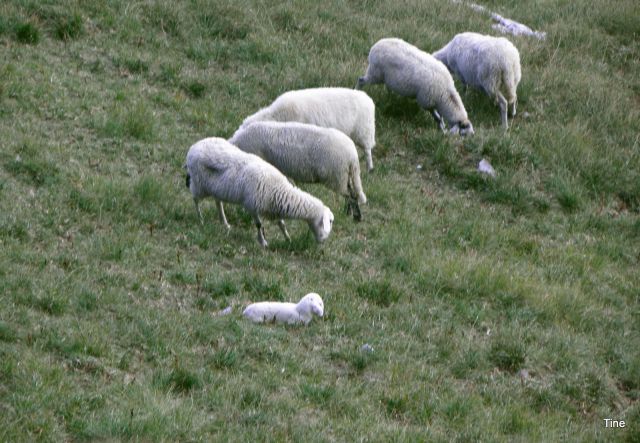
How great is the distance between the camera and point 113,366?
7113 millimetres

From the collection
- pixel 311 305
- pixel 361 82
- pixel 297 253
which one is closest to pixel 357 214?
pixel 297 253

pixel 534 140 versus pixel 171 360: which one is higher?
pixel 171 360

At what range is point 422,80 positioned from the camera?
13.3m

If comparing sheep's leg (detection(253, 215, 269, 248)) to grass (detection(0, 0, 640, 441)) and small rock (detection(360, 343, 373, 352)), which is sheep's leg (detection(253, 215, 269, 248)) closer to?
grass (detection(0, 0, 640, 441))

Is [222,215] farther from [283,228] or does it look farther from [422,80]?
[422,80]

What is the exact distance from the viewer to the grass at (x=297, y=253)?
709cm

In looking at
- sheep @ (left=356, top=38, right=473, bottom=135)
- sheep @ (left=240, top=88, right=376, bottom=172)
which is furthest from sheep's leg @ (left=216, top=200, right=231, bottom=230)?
sheep @ (left=356, top=38, right=473, bottom=135)

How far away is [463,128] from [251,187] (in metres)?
4.80

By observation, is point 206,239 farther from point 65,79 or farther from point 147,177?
point 65,79

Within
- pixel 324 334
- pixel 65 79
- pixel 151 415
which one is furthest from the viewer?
pixel 65 79

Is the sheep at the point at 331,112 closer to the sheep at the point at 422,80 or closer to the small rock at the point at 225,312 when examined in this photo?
the sheep at the point at 422,80

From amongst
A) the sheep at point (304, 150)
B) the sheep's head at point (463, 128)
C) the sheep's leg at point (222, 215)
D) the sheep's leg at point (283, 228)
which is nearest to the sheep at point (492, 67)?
the sheep's head at point (463, 128)

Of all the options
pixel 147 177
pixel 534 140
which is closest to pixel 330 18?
pixel 534 140

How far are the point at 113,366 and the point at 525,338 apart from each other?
395 centimetres
